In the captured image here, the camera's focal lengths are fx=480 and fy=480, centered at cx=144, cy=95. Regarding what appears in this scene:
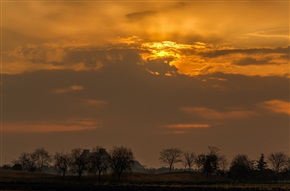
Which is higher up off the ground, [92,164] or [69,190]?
[92,164]

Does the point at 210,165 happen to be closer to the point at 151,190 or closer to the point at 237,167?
the point at 237,167

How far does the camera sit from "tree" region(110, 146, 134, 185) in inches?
6656

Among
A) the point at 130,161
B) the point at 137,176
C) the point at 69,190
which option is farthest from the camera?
the point at 137,176

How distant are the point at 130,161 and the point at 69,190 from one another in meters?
84.0

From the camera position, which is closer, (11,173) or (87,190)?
(87,190)

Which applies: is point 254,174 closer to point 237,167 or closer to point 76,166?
point 237,167

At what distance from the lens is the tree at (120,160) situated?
555 feet

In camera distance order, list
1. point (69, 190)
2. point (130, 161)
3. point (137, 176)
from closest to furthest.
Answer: point (69, 190) → point (130, 161) → point (137, 176)

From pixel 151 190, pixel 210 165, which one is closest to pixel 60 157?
pixel 210 165

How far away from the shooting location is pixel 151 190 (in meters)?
97.1

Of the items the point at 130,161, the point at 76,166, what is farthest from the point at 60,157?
the point at 130,161

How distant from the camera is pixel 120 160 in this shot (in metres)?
173

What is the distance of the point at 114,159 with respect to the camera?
17612cm

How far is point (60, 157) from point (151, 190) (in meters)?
107
